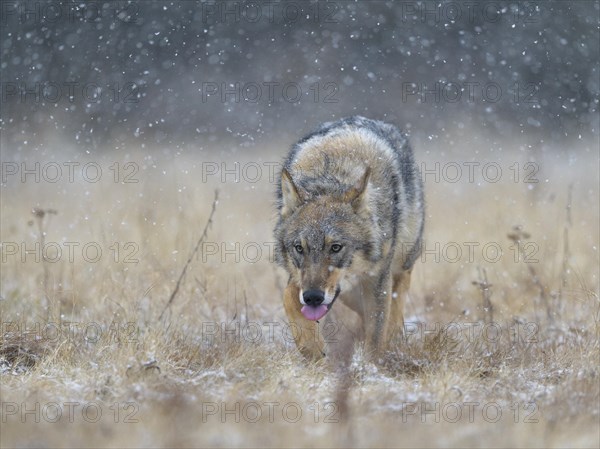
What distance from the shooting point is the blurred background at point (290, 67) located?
1822 centimetres

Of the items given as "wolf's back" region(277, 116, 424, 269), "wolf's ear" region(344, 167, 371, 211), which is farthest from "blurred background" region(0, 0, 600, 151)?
"wolf's ear" region(344, 167, 371, 211)

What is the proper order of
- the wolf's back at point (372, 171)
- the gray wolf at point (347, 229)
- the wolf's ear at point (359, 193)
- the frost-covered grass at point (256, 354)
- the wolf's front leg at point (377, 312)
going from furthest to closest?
the wolf's front leg at point (377, 312)
the wolf's back at point (372, 171)
the wolf's ear at point (359, 193)
the gray wolf at point (347, 229)
the frost-covered grass at point (256, 354)

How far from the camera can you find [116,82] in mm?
18031

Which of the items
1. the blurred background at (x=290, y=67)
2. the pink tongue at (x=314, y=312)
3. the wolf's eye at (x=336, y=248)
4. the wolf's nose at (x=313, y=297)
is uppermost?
the blurred background at (x=290, y=67)

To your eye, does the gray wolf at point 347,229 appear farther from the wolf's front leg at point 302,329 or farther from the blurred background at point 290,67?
the blurred background at point 290,67

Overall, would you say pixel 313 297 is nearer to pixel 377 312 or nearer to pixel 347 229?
pixel 347 229

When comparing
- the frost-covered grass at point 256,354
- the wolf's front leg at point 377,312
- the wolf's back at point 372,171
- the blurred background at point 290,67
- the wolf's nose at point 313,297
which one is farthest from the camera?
the blurred background at point 290,67

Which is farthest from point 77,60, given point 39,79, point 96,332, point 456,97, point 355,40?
point 96,332

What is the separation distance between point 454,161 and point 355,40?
773 centimetres

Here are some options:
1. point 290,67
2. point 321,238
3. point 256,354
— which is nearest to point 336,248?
point 321,238

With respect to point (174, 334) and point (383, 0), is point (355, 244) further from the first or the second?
point (383, 0)

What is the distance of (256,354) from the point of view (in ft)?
17.0

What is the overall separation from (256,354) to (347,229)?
3.40ft

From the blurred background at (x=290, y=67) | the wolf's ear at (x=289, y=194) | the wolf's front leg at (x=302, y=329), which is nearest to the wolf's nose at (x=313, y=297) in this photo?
the wolf's front leg at (x=302, y=329)
